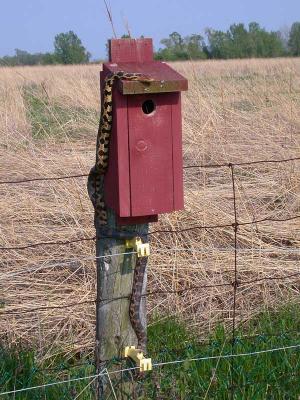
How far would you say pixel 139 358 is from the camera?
2756mm

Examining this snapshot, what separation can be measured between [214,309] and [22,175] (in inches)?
123

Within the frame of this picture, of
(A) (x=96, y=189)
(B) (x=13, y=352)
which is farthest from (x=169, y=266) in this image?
(A) (x=96, y=189)

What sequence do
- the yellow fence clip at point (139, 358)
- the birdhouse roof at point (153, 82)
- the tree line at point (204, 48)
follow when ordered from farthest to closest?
the tree line at point (204, 48) → the yellow fence clip at point (139, 358) → the birdhouse roof at point (153, 82)

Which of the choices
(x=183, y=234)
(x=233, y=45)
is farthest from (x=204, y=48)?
(x=183, y=234)

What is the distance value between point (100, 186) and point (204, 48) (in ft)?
94.0

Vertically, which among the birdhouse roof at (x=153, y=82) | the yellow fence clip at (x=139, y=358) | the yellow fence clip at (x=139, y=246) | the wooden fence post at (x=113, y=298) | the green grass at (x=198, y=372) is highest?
the birdhouse roof at (x=153, y=82)

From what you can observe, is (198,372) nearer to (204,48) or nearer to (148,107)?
(148,107)

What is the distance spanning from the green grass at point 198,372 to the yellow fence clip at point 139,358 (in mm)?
123

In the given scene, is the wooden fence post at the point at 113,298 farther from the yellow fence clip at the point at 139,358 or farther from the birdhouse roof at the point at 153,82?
the birdhouse roof at the point at 153,82

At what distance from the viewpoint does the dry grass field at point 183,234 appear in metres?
4.23

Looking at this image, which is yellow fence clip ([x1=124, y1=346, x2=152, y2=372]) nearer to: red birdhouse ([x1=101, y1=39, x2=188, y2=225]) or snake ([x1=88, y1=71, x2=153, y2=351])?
snake ([x1=88, y1=71, x2=153, y2=351])

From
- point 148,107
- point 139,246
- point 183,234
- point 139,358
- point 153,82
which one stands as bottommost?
point 183,234

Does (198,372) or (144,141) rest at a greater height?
(144,141)

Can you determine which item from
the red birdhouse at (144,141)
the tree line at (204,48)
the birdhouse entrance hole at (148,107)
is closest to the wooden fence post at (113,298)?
the red birdhouse at (144,141)
